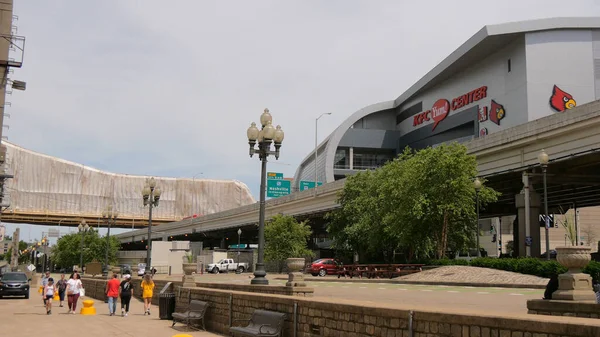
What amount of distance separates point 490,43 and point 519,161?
4759 cm

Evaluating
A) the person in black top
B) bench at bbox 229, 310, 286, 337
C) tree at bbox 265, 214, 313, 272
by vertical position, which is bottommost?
bench at bbox 229, 310, 286, 337

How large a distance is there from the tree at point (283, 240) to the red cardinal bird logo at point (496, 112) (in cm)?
3485

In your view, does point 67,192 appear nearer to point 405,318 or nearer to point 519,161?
point 519,161

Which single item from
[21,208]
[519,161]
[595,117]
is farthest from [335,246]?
[21,208]

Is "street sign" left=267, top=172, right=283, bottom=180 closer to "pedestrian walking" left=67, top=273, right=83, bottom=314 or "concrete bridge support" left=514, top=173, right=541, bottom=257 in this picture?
"concrete bridge support" left=514, top=173, right=541, bottom=257

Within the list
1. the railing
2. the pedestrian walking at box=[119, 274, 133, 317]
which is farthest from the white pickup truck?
the pedestrian walking at box=[119, 274, 133, 317]

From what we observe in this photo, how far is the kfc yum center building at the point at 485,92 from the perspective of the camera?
2869 inches

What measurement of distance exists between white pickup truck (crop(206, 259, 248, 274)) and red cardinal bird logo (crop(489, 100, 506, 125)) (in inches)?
1515

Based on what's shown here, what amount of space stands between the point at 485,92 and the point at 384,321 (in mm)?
79245

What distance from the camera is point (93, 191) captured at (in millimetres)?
144875

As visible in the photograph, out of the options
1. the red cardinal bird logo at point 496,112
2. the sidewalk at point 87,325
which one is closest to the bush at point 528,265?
the sidewalk at point 87,325

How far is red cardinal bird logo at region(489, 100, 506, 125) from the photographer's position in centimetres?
7881

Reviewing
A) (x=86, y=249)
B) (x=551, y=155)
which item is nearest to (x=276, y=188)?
(x=86, y=249)

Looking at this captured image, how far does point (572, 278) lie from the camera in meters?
10.6
